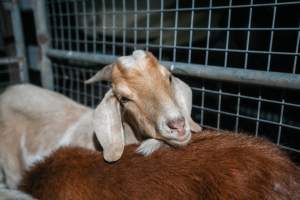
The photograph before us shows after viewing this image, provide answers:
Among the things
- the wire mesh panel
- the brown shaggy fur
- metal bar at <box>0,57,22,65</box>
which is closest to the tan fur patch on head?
the brown shaggy fur

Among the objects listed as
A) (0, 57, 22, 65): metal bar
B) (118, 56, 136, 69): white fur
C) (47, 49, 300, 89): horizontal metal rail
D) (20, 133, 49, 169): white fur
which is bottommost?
(20, 133, 49, 169): white fur

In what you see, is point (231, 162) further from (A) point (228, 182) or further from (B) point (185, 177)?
(B) point (185, 177)

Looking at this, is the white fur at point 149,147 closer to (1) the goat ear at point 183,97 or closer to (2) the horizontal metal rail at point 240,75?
(1) the goat ear at point 183,97

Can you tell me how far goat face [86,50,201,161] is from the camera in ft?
6.56

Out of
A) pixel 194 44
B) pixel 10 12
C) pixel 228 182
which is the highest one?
pixel 10 12

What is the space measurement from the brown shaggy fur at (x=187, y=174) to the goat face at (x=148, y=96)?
0.19m

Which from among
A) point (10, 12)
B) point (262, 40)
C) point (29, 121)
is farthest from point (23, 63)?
point (262, 40)

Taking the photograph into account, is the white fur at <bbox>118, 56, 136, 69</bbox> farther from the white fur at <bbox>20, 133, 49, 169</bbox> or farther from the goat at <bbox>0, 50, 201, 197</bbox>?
the white fur at <bbox>20, 133, 49, 169</bbox>

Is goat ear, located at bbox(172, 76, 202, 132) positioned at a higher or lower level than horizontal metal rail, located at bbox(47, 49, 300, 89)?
lower

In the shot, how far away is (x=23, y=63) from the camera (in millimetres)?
3893

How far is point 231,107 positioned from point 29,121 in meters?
1.98

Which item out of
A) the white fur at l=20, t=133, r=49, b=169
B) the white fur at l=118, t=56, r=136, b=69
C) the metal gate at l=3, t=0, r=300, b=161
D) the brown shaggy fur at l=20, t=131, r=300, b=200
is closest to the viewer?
the brown shaggy fur at l=20, t=131, r=300, b=200

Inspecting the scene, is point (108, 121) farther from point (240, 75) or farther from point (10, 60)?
point (10, 60)

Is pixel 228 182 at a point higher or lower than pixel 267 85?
lower
